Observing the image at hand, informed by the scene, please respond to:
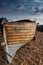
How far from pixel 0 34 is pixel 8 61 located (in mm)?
372

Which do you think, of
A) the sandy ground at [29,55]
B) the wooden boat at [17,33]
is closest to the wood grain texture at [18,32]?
the wooden boat at [17,33]

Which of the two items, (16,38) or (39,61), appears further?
(39,61)

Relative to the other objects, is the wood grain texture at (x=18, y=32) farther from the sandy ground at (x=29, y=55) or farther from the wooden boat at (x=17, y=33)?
the sandy ground at (x=29, y=55)

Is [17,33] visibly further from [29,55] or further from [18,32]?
[29,55]

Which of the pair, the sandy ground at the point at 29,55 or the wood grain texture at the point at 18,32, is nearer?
the wood grain texture at the point at 18,32

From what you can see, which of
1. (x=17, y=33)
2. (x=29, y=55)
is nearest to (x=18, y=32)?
(x=17, y=33)

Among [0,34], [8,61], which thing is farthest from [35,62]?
[0,34]

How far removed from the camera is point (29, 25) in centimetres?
192

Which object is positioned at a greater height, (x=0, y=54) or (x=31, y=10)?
(x=31, y=10)

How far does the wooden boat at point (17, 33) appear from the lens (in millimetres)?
1858

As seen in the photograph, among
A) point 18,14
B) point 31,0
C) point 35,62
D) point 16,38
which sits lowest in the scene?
point 35,62

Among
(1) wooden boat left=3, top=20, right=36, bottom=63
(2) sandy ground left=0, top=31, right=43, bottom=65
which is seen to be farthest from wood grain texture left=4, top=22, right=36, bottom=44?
(2) sandy ground left=0, top=31, right=43, bottom=65

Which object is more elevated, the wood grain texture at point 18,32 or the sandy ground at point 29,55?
the wood grain texture at point 18,32

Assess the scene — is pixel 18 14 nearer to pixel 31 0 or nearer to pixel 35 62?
pixel 31 0
